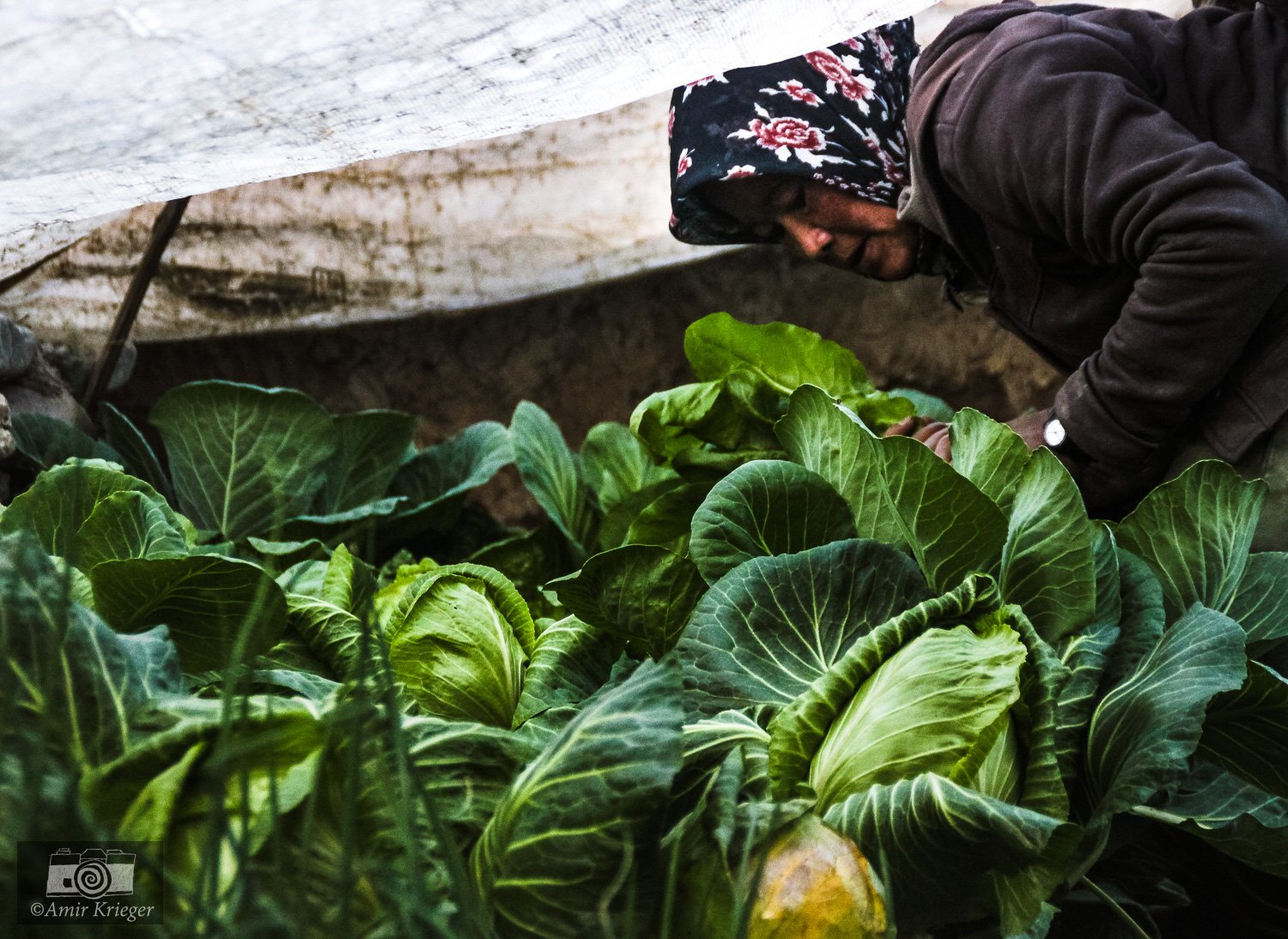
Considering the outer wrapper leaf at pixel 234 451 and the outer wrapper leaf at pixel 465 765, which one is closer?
the outer wrapper leaf at pixel 465 765

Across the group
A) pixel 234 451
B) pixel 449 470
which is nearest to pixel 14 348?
pixel 234 451

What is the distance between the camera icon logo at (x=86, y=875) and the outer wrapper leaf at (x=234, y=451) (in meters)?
0.82

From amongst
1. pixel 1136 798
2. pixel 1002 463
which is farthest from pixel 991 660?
pixel 1002 463

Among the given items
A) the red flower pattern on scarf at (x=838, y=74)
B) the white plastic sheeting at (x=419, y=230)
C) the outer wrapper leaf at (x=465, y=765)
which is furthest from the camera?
the white plastic sheeting at (x=419, y=230)

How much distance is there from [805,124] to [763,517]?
16.8 inches

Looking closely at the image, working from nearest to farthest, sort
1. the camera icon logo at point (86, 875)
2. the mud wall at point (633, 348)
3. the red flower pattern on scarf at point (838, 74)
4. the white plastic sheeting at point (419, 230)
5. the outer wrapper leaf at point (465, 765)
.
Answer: the camera icon logo at point (86, 875)
the outer wrapper leaf at point (465, 765)
the red flower pattern on scarf at point (838, 74)
the white plastic sheeting at point (419, 230)
the mud wall at point (633, 348)

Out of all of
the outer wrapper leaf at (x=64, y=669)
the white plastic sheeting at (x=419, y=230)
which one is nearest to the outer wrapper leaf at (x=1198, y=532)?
the outer wrapper leaf at (x=64, y=669)

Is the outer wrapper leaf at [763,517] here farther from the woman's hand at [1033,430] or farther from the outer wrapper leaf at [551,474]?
the outer wrapper leaf at [551,474]

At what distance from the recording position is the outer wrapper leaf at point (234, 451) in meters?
1.27

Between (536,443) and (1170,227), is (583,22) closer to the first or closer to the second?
(1170,227)

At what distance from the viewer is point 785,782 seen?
0.64 meters

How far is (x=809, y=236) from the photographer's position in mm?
1114

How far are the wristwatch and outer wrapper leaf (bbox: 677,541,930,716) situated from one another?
283mm

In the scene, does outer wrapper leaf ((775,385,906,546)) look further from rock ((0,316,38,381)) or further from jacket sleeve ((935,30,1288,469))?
rock ((0,316,38,381))
